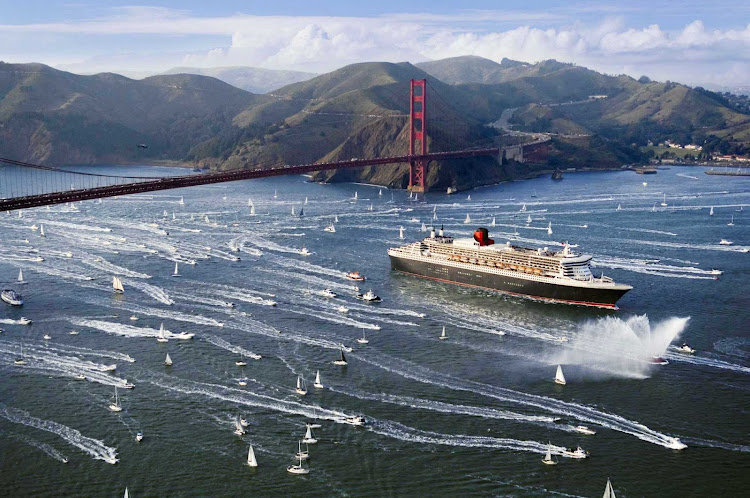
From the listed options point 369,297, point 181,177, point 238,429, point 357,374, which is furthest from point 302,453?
point 181,177

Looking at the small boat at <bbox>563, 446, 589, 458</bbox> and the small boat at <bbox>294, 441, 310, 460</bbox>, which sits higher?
the small boat at <bbox>563, 446, 589, 458</bbox>

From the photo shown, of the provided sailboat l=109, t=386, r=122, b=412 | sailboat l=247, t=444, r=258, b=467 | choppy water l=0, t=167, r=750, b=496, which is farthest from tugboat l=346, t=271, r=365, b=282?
sailboat l=247, t=444, r=258, b=467

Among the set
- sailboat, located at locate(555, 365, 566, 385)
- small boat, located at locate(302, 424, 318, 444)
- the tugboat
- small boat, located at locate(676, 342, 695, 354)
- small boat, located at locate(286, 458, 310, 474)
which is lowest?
small boat, located at locate(286, 458, 310, 474)

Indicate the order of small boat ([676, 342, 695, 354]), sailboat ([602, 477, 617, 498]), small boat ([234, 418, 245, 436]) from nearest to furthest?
sailboat ([602, 477, 617, 498])
small boat ([234, 418, 245, 436])
small boat ([676, 342, 695, 354])

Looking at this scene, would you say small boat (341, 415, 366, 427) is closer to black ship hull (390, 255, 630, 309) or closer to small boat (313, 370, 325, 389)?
small boat (313, 370, 325, 389)

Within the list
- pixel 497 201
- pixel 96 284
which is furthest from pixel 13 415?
pixel 497 201

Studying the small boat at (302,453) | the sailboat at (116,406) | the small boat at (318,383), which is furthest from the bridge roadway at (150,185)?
the small boat at (302,453)

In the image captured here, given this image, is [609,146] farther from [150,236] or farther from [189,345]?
[189,345]
